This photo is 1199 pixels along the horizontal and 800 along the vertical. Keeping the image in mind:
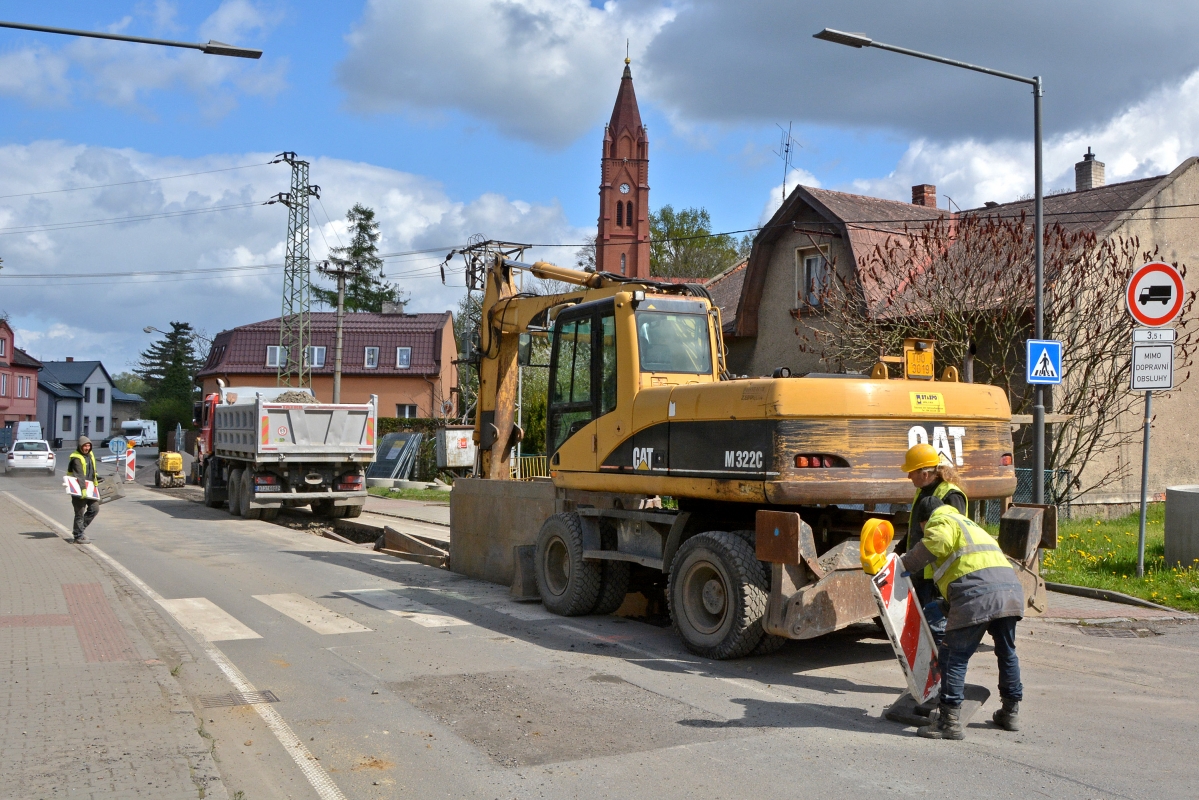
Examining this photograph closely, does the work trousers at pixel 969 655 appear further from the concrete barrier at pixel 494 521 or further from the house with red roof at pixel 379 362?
the house with red roof at pixel 379 362

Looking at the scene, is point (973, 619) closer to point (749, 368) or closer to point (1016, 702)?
point (1016, 702)

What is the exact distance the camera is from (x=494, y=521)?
12.6 meters

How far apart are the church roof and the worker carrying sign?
6779cm

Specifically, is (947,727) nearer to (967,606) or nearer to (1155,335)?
(967,606)

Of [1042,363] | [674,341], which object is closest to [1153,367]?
[1042,363]

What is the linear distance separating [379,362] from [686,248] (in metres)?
23.4

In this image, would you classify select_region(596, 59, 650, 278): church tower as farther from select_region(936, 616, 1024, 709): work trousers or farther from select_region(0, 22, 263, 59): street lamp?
select_region(936, 616, 1024, 709): work trousers

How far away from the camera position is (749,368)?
85.0 ft

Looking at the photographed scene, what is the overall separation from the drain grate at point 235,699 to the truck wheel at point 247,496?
1573 cm

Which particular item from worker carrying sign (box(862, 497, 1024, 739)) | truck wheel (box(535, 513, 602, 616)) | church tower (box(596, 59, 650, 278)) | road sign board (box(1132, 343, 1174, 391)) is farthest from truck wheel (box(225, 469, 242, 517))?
church tower (box(596, 59, 650, 278))

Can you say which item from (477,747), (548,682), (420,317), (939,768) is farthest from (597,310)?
(420,317)

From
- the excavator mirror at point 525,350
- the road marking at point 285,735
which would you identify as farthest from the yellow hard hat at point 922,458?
the excavator mirror at point 525,350

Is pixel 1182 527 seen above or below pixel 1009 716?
above

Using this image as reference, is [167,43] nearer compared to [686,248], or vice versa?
[167,43]
